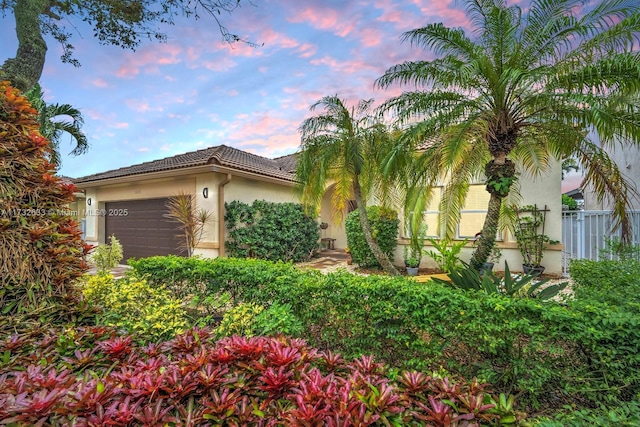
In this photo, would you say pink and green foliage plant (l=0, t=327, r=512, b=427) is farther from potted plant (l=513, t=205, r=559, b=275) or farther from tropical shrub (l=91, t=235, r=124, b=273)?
potted plant (l=513, t=205, r=559, b=275)

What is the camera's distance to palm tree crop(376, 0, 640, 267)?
469 centimetres

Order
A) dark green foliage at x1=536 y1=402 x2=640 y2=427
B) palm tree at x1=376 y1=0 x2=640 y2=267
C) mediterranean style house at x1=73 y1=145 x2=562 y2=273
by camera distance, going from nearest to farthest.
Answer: dark green foliage at x1=536 y1=402 x2=640 y2=427 → palm tree at x1=376 y1=0 x2=640 y2=267 → mediterranean style house at x1=73 y1=145 x2=562 y2=273

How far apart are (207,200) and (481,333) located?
9.18 m

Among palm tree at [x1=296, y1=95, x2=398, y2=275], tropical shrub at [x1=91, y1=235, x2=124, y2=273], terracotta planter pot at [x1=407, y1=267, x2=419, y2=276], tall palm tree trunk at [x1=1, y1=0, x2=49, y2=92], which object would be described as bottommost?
terracotta planter pot at [x1=407, y1=267, x2=419, y2=276]

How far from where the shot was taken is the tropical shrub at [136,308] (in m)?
3.33

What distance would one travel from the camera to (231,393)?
1812 millimetres

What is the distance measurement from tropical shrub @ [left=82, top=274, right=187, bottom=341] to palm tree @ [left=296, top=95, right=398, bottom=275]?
15.6 ft

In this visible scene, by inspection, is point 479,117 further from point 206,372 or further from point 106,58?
point 106,58

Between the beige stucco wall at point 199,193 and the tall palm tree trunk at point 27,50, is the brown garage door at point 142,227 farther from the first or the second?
the tall palm tree trunk at point 27,50

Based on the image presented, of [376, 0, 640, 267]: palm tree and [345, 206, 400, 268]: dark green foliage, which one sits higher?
[376, 0, 640, 267]: palm tree

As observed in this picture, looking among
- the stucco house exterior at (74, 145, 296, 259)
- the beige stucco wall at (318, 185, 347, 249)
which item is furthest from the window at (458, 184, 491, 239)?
the beige stucco wall at (318, 185, 347, 249)

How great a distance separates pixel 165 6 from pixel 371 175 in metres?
6.45

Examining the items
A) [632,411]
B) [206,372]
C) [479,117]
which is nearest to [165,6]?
[479,117]

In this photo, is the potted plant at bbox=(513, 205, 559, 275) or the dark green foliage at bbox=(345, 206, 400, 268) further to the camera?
the dark green foliage at bbox=(345, 206, 400, 268)
